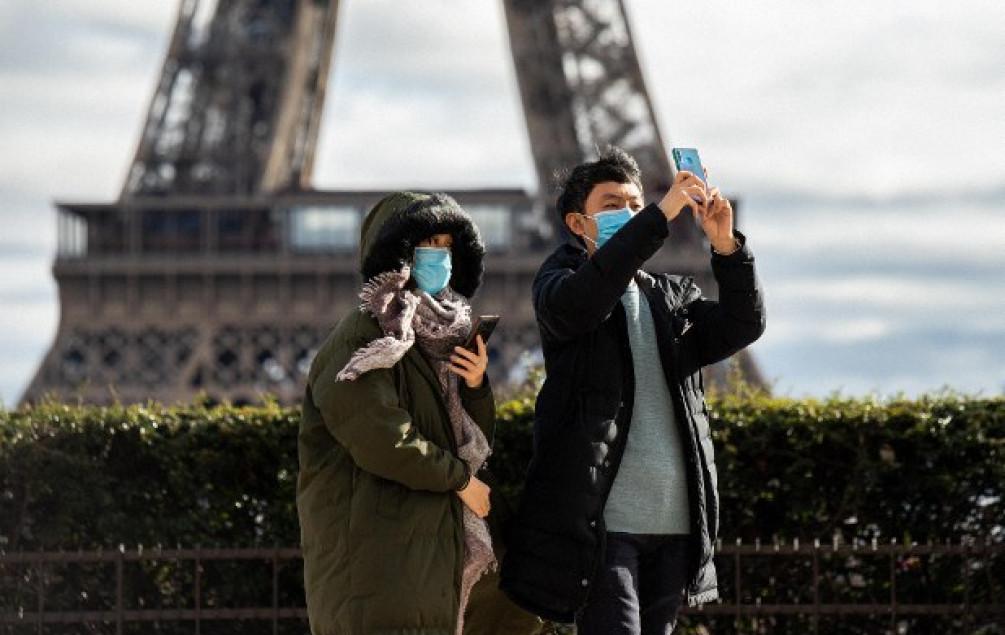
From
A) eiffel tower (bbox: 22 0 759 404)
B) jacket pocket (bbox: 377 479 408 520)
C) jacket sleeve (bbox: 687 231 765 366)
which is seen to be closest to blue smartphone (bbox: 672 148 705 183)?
jacket sleeve (bbox: 687 231 765 366)

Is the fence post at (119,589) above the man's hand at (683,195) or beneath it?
beneath

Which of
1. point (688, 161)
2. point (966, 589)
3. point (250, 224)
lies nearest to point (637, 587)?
point (688, 161)

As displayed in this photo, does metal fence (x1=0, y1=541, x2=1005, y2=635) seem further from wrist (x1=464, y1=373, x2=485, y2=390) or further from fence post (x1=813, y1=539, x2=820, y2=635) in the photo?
wrist (x1=464, y1=373, x2=485, y2=390)

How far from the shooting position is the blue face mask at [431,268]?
635cm

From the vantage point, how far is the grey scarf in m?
6.25

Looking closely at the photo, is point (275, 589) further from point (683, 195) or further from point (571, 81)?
point (571, 81)

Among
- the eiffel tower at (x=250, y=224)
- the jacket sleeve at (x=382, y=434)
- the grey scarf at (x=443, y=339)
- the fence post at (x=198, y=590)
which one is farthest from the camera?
the eiffel tower at (x=250, y=224)

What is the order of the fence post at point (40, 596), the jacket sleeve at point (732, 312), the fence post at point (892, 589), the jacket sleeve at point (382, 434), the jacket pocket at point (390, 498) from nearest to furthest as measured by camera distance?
the jacket sleeve at point (382, 434) < the jacket pocket at point (390, 498) < the jacket sleeve at point (732, 312) < the fence post at point (892, 589) < the fence post at point (40, 596)

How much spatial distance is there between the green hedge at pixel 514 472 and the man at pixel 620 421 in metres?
2.98

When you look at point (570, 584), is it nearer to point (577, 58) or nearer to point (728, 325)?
point (728, 325)

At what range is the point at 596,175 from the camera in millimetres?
6480

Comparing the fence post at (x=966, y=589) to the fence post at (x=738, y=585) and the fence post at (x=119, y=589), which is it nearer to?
the fence post at (x=738, y=585)

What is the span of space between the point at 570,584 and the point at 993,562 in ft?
13.2

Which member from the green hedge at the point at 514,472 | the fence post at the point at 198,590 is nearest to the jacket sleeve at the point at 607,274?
the green hedge at the point at 514,472
